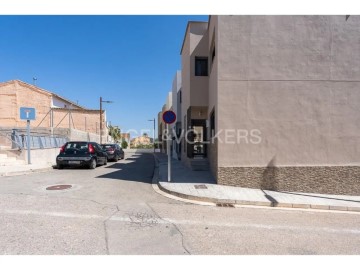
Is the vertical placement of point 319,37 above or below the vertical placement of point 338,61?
above

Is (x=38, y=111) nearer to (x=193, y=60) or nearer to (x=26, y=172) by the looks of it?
(x=26, y=172)

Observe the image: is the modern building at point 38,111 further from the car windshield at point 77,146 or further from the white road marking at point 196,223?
the white road marking at point 196,223

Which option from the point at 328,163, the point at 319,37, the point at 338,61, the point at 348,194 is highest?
the point at 319,37

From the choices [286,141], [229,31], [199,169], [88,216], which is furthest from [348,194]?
[88,216]

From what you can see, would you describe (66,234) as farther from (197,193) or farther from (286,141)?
(286,141)

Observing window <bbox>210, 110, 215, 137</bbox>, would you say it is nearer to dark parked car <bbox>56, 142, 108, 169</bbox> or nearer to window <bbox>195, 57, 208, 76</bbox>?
window <bbox>195, 57, 208, 76</bbox>

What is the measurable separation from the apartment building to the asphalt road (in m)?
2.25

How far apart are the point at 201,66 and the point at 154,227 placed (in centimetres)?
971

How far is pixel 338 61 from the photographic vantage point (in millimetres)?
8164

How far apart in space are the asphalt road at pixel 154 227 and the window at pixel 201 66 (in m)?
7.57

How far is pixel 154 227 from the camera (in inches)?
181

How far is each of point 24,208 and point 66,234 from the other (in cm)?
214

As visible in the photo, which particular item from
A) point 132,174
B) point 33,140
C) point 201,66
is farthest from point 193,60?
point 33,140
